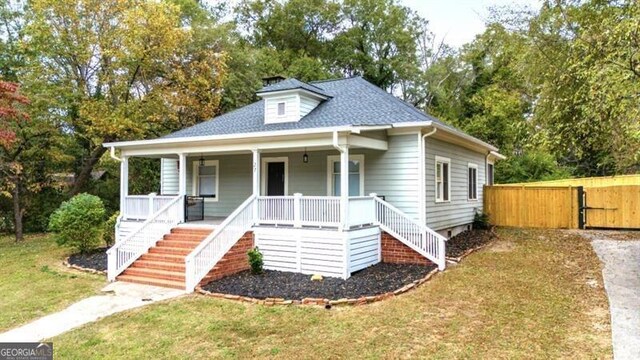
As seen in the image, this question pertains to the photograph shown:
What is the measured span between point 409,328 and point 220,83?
17.3 m

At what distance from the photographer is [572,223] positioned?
1499 cm

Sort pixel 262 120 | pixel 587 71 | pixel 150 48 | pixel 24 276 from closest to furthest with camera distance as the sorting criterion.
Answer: pixel 587 71, pixel 24 276, pixel 262 120, pixel 150 48

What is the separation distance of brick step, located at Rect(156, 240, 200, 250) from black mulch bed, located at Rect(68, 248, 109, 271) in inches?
59.9

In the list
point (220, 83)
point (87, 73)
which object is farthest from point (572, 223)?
point (87, 73)

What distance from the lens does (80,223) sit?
12.4 meters

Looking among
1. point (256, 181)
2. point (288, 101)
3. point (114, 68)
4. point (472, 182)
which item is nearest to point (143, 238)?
point (256, 181)

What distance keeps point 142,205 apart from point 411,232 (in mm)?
7704

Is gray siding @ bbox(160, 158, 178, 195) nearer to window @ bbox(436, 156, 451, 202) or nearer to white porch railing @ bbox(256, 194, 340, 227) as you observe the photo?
white porch railing @ bbox(256, 194, 340, 227)

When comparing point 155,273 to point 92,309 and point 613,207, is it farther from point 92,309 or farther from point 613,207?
point 613,207

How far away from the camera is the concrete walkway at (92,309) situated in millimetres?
6781

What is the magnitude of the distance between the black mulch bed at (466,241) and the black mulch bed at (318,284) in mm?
1987

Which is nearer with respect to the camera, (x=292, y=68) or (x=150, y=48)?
(x=150, y=48)

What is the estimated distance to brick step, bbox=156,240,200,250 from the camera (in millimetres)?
10602

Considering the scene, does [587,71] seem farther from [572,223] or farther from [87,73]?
[87,73]
